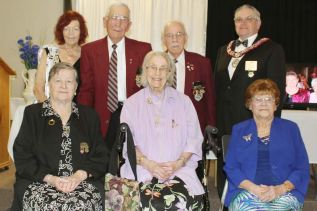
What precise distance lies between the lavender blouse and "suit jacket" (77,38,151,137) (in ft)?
1.30

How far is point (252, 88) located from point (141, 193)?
1.05 m

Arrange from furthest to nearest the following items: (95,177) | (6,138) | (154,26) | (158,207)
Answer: (154,26) < (6,138) < (95,177) < (158,207)

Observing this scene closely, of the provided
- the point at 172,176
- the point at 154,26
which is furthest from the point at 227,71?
the point at 154,26

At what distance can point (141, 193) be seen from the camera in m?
2.65

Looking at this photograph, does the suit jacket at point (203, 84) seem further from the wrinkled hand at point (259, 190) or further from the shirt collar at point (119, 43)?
the wrinkled hand at point (259, 190)

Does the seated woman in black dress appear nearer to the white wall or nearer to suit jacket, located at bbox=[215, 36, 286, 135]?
suit jacket, located at bbox=[215, 36, 286, 135]

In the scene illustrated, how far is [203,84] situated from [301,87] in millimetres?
1922

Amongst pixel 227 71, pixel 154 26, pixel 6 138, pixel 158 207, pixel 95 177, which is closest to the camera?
pixel 158 207

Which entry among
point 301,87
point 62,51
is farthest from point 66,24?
point 301,87

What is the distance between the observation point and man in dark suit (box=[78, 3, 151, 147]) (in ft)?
11.2

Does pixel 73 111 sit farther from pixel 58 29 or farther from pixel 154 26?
pixel 154 26

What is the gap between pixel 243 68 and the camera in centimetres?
347

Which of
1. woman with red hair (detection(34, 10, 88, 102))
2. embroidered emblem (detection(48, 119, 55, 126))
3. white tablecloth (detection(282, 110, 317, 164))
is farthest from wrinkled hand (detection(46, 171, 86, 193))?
white tablecloth (detection(282, 110, 317, 164))

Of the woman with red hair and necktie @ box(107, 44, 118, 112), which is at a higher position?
the woman with red hair
